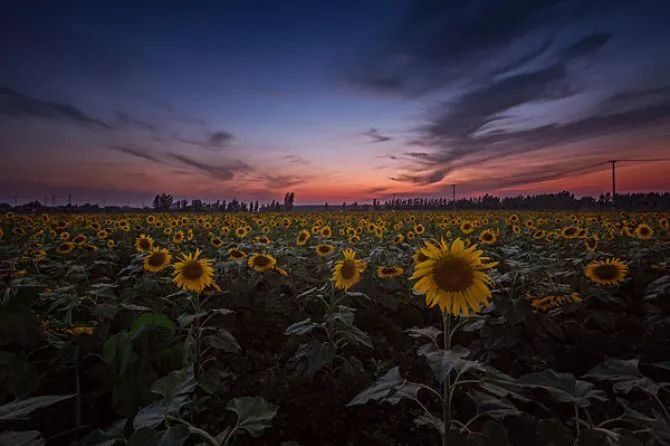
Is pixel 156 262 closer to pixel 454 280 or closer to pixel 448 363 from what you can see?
pixel 454 280

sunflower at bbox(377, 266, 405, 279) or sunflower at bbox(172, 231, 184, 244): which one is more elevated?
sunflower at bbox(172, 231, 184, 244)

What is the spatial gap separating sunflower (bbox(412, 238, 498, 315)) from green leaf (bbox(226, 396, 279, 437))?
3.55 ft

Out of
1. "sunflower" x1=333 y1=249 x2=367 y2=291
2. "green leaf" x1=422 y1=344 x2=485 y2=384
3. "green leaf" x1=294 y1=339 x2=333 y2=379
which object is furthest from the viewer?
"sunflower" x1=333 y1=249 x2=367 y2=291

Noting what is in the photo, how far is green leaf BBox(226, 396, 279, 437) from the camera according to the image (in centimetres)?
162

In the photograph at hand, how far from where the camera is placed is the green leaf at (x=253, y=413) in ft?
5.31

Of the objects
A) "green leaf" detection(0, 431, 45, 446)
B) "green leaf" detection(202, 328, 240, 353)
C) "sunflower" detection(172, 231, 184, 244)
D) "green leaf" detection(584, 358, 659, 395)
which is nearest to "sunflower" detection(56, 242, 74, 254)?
"sunflower" detection(172, 231, 184, 244)

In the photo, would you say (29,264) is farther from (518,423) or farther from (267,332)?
(518,423)

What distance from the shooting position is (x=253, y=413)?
173cm

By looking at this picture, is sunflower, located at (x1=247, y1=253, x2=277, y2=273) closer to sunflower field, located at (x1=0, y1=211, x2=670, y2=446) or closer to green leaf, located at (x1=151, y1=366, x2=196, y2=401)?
sunflower field, located at (x1=0, y1=211, x2=670, y2=446)

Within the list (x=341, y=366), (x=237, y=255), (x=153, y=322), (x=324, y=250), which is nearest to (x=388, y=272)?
(x=324, y=250)

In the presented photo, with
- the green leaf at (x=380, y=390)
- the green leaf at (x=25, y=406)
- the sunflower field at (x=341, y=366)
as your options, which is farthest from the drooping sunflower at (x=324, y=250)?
the green leaf at (x=25, y=406)

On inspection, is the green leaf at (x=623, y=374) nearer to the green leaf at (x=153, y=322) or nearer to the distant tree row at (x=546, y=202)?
the green leaf at (x=153, y=322)

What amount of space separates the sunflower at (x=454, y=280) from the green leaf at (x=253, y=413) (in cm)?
108

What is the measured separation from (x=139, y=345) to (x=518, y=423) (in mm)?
2633
